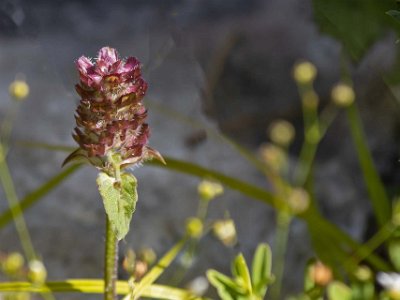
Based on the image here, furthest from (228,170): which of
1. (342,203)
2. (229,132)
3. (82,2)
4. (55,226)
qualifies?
(82,2)

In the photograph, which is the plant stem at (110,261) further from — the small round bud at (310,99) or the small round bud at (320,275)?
the small round bud at (310,99)

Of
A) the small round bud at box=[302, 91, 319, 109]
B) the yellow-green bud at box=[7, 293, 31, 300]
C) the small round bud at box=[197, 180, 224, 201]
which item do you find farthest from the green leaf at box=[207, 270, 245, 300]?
the small round bud at box=[302, 91, 319, 109]

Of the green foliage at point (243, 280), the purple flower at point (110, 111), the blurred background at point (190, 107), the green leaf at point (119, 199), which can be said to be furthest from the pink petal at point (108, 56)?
the blurred background at point (190, 107)

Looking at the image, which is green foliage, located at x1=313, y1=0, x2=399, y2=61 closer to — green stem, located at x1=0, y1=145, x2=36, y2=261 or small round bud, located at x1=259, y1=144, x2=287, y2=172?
small round bud, located at x1=259, y1=144, x2=287, y2=172

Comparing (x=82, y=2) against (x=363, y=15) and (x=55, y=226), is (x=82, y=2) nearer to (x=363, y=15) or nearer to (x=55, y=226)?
(x=55, y=226)

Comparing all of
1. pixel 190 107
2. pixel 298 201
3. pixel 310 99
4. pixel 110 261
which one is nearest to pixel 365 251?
pixel 298 201

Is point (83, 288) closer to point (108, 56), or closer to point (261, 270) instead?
point (261, 270)
